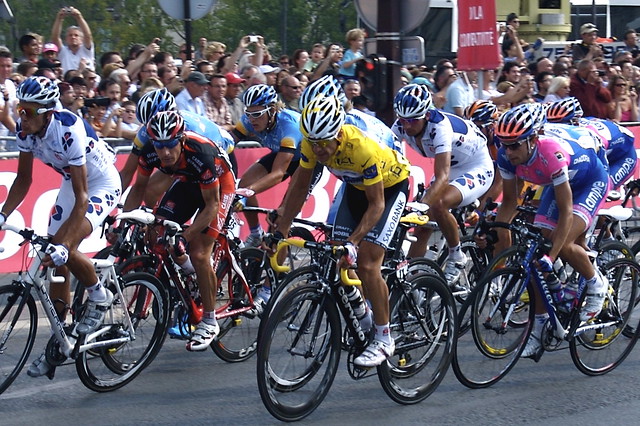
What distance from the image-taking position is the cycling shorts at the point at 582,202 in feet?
24.0

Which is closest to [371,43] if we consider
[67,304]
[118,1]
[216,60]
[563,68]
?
[216,60]

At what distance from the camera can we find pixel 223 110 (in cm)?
1230

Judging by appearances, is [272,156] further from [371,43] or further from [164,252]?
[371,43]

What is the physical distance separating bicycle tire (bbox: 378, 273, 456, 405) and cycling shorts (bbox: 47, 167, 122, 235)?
1.96 m

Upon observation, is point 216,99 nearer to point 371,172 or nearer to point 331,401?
point 371,172

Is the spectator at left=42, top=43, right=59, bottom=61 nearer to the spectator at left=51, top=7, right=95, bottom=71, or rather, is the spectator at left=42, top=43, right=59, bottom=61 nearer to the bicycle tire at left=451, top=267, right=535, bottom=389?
the spectator at left=51, top=7, right=95, bottom=71

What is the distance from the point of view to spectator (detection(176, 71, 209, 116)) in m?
11.8

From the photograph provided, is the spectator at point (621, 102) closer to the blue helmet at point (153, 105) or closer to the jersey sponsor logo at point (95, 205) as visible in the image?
the blue helmet at point (153, 105)

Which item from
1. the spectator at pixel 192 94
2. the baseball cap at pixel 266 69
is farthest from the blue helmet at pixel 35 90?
the baseball cap at pixel 266 69

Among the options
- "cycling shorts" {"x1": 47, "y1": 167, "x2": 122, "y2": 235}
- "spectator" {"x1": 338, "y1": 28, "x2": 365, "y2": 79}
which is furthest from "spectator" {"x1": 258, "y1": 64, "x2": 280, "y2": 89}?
"cycling shorts" {"x1": 47, "y1": 167, "x2": 122, "y2": 235}

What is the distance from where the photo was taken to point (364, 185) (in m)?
6.50

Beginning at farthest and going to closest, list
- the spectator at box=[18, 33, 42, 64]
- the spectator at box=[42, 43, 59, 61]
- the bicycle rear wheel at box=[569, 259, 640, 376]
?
the spectator at box=[42, 43, 59, 61] → the spectator at box=[18, 33, 42, 64] → the bicycle rear wheel at box=[569, 259, 640, 376]

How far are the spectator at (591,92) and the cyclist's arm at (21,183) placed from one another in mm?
9472

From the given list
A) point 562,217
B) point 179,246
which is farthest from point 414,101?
point 179,246
